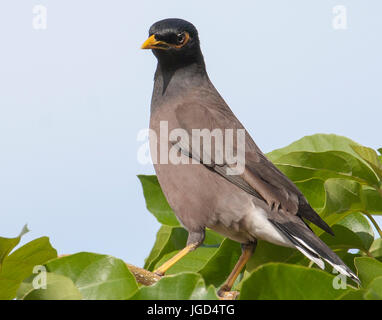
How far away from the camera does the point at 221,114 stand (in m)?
4.12

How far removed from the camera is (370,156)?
293cm

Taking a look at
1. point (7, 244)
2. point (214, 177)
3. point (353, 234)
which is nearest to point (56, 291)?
point (7, 244)

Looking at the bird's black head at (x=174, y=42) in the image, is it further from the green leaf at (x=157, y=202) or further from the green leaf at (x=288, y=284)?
the green leaf at (x=288, y=284)

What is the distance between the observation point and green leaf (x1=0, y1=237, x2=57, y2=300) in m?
2.47

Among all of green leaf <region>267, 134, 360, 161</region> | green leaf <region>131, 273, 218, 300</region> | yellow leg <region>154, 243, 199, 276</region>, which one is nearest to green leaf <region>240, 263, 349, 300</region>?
green leaf <region>131, 273, 218, 300</region>

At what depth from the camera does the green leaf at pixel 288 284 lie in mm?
1840

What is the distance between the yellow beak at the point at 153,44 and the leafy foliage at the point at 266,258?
999 millimetres

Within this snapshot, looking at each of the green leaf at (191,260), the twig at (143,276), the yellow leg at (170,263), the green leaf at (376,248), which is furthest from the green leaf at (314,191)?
the twig at (143,276)

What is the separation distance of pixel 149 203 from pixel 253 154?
0.76m

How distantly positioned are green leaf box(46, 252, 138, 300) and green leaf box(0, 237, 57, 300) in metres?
0.37

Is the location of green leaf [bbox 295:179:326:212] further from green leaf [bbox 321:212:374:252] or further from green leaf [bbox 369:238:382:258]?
green leaf [bbox 369:238:382:258]
